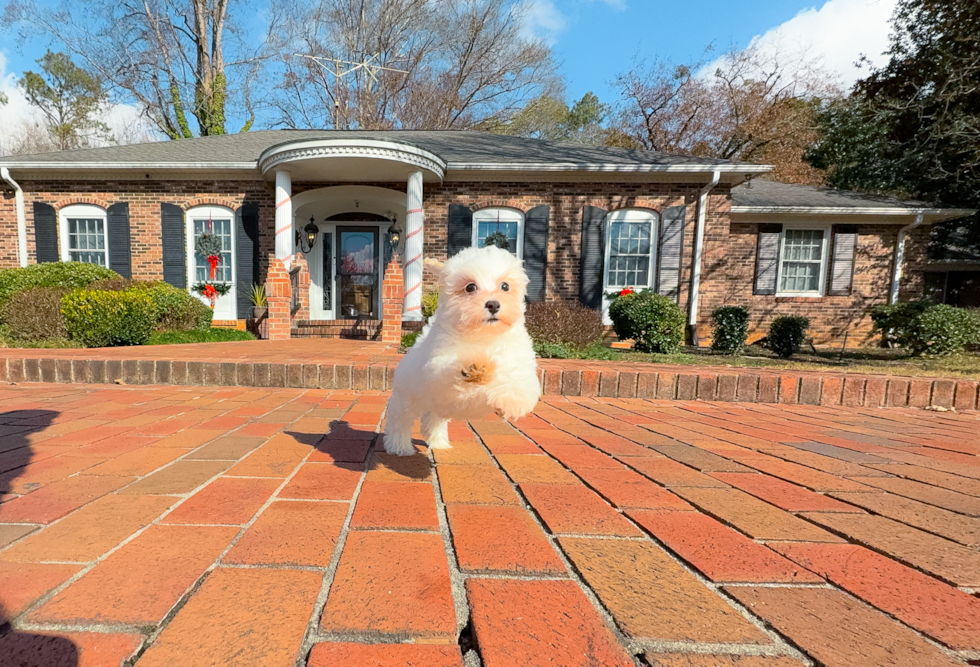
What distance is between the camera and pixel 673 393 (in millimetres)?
3484

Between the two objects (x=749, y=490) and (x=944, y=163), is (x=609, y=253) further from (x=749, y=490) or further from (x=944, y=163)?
(x=944, y=163)

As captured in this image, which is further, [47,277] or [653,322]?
[653,322]

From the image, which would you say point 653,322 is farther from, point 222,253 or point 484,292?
point 222,253

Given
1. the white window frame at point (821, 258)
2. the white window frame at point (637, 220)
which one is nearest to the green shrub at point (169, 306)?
the white window frame at point (637, 220)

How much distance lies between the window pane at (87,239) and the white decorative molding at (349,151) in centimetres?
529

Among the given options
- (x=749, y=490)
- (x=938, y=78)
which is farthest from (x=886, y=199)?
(x=749, y=490)

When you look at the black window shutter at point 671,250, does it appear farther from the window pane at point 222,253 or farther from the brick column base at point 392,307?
the window pane at point 222,253

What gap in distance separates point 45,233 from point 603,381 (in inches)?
524

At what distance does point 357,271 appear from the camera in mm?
11242

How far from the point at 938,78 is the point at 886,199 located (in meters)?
3.76

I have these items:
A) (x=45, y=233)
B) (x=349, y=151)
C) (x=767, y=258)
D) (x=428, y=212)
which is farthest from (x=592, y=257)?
(x=45, y=233)

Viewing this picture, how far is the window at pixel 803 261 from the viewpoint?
1115 centimetres

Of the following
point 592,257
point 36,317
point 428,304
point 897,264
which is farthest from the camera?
point 897,264

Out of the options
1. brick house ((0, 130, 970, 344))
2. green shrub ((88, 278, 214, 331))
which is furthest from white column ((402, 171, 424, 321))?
green shrub ((88, 278, 214, 331))
